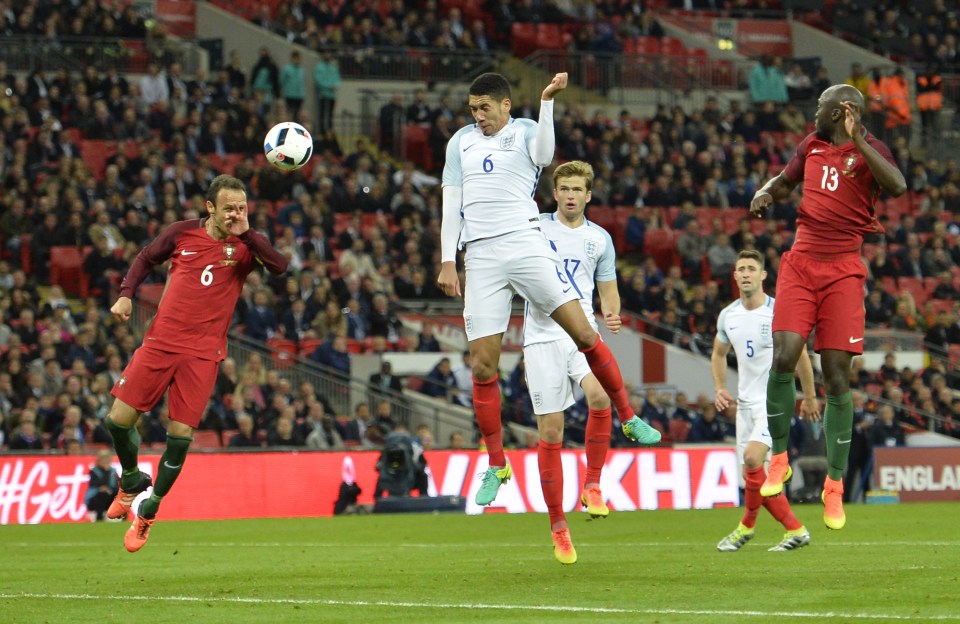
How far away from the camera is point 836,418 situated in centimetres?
1123

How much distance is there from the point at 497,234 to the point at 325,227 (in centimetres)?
1759

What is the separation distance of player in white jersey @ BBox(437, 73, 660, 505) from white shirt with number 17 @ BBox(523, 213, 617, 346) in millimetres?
1680

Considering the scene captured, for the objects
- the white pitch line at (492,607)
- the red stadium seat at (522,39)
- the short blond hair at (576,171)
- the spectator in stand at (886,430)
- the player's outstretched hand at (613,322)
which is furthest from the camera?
the red stadium seat at (522,39)

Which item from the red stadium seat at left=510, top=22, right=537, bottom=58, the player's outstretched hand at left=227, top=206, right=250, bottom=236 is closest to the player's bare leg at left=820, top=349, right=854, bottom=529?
the player's outstretched hand at left=227, top=206, right=250, bottom=236

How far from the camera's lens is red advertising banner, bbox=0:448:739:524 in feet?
67.2

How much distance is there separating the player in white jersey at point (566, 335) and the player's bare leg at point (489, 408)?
2.09ft

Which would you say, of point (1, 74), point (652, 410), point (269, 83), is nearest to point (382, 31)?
point (269, 83)

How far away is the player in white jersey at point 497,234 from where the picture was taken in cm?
1101

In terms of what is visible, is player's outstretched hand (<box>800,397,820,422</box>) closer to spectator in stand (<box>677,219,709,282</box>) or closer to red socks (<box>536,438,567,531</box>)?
red socks (<box>536,438,567,531</box>)

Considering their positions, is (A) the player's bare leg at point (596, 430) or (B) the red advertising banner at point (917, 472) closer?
(A) the player's bare leg at point (596, 430)

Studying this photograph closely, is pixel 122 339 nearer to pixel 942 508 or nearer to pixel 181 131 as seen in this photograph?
pixel 181 131

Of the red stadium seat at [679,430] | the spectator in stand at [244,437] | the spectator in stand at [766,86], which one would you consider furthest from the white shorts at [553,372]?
the spectator in stand at [766,86]

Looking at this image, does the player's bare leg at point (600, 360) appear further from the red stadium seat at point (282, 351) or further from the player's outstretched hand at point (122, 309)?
the red stadium seat at point (282, 351)

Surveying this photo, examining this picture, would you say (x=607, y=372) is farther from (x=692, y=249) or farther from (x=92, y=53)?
(x=92, y=53)
